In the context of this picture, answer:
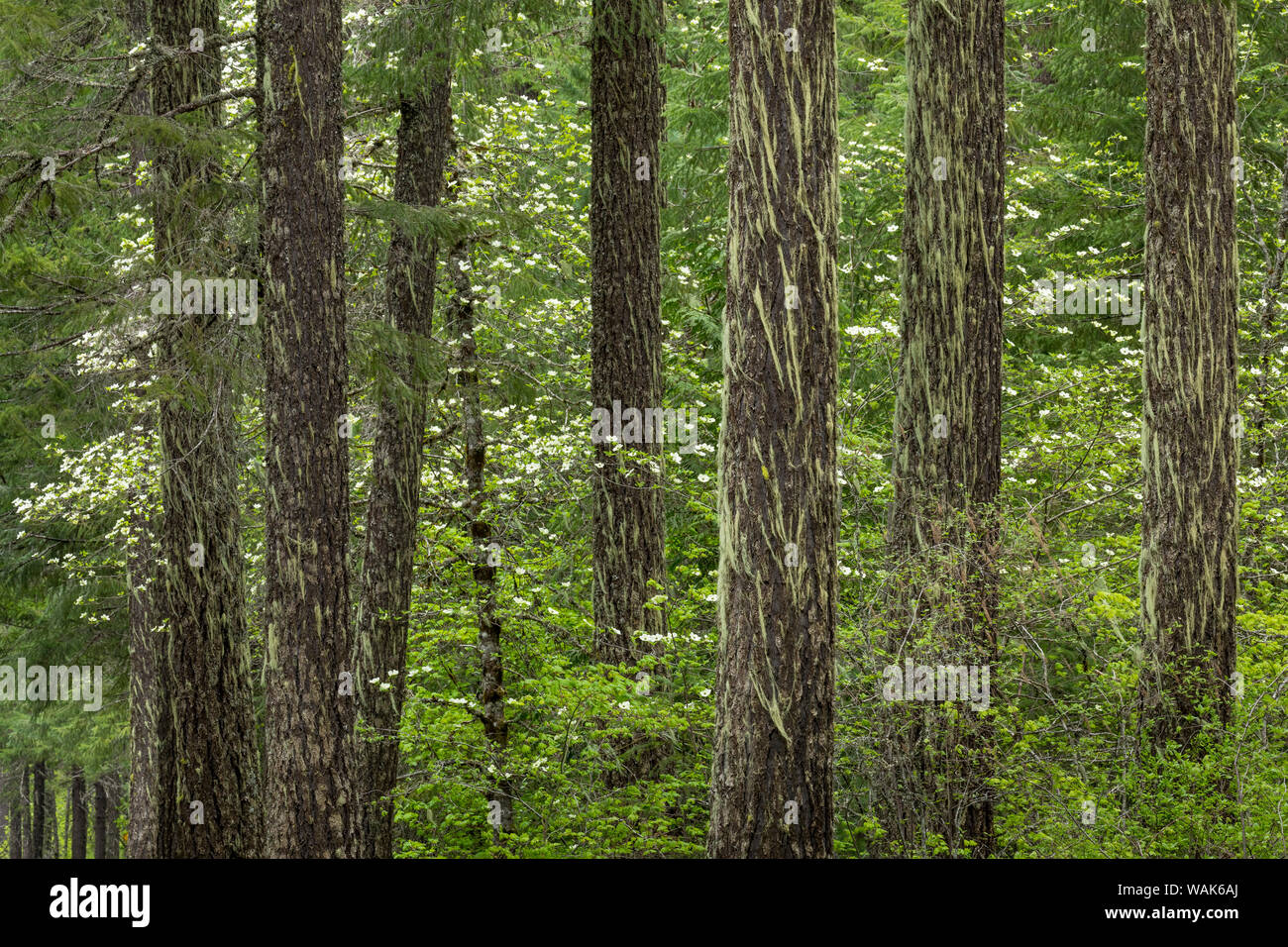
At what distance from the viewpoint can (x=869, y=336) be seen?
11.8 metres

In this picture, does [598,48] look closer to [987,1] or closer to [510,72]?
[987,1]

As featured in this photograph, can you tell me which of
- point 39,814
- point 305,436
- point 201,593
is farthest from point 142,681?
point 39,814

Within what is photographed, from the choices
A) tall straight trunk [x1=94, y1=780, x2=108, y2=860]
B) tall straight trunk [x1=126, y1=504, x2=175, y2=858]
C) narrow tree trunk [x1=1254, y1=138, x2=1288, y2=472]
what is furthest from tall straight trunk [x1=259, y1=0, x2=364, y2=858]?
tall straight trunk [x1=94, y1=780, x2=108, y2=860]

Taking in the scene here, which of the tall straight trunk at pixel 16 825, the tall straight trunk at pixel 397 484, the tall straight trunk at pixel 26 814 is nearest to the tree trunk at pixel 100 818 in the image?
the tall straight trunk at pixel 26 814

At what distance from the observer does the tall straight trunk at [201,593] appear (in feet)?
30.8

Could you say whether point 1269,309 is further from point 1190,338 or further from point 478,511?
point 478,511

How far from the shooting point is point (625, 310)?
9.62 metres

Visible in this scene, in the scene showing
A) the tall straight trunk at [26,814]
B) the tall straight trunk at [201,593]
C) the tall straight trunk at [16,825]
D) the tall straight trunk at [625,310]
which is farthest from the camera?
the tall straight trunk at [16,825]

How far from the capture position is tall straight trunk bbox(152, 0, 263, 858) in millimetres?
→ 9375

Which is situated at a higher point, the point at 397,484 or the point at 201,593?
the point at 397,484

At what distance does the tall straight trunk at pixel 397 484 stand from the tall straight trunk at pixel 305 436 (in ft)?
8.21

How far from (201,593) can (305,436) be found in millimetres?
2834

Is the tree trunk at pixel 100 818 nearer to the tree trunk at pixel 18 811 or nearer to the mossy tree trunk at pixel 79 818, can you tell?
the mossy tree trunk at pixel 79 818

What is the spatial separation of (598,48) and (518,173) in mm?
3449
